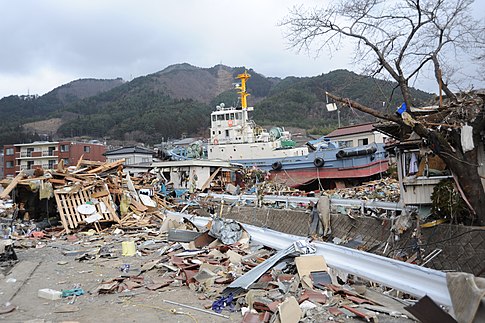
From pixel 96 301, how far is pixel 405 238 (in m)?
7.13

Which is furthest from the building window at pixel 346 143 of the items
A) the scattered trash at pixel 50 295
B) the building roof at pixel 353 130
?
the scattered trash at pixel 50 295

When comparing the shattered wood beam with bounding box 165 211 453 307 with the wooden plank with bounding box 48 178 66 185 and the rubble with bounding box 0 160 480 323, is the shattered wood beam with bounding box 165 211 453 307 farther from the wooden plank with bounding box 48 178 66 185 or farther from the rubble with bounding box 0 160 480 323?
the wooden plank with bounding box 48 178 66 185

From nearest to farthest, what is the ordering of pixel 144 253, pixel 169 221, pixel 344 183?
pixel 144 253, pixel 169 221, pixel 344 183

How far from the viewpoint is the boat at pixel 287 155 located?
23094 millimetres

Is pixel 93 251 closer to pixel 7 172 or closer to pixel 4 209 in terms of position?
pixel 4 209

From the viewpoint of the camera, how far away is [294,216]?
41.9 feet

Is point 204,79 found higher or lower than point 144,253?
higher

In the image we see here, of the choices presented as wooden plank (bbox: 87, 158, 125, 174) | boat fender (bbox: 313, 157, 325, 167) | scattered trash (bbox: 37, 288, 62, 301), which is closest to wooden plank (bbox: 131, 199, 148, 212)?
wooden plank (bbox: 87, 158, 125, 174)

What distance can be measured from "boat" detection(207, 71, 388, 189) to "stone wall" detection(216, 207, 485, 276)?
927 centimetres

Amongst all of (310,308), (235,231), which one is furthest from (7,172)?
(310,308)

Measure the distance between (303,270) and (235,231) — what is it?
2.82 m

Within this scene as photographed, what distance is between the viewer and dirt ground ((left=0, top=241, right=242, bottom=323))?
396 cm

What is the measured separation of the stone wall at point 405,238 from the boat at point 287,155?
9271mm

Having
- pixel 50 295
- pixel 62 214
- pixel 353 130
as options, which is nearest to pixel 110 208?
pixel 62 214
